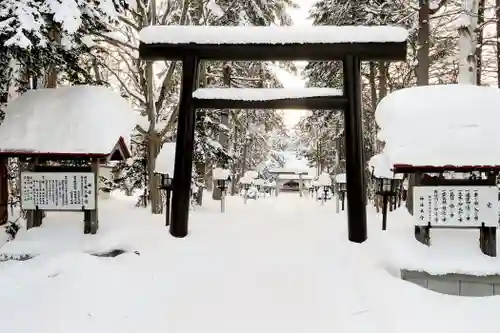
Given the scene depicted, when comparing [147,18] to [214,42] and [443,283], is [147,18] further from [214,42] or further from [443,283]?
[443,283]

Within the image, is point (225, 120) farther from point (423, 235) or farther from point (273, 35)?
point (423, 235)

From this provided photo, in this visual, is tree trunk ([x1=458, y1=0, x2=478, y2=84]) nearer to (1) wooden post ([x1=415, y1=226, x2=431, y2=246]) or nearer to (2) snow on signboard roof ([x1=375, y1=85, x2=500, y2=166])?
(2) snow on signboard roof ([x1=375, y1=85, x2=500, y2=166])

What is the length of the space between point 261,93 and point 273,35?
118cm

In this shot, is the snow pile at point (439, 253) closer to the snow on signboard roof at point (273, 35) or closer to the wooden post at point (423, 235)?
the wooden post at point (423, 235)

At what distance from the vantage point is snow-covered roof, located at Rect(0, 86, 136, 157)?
29.7ft

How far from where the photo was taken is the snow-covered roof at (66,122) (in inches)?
356

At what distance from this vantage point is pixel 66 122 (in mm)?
9367

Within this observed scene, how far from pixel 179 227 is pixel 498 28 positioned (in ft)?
36.0

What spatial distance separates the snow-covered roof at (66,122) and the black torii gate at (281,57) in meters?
1.27

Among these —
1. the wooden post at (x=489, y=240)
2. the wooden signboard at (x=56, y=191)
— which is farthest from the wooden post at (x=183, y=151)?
the wooden post at (x=489, y=240)

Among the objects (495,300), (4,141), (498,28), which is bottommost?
(495,300)

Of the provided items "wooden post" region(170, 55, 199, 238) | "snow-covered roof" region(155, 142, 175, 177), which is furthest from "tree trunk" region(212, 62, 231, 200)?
"wooden post" region(170, 55, 199, 238)

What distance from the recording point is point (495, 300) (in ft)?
22.8

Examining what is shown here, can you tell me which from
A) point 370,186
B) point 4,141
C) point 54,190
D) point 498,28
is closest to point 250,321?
point 54,190
